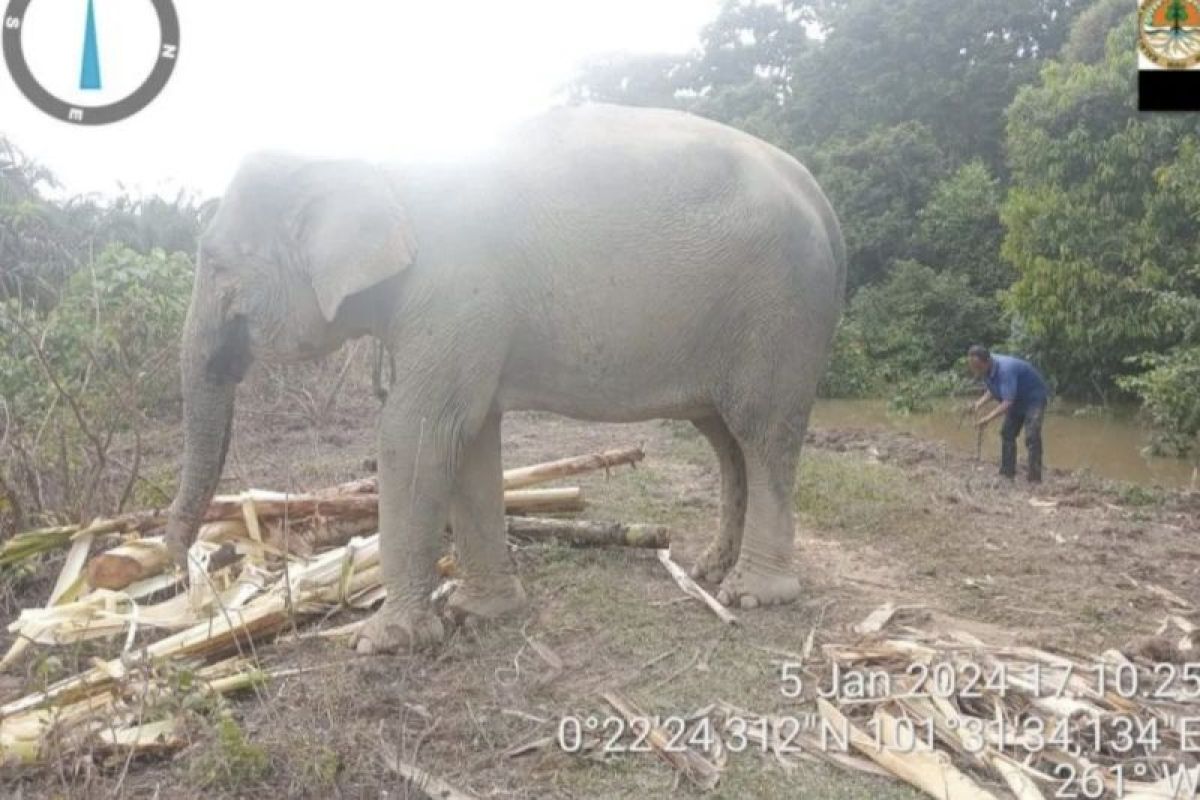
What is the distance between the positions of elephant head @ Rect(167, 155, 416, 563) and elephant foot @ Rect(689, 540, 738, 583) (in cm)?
219

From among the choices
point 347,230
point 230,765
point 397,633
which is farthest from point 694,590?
point 230,765

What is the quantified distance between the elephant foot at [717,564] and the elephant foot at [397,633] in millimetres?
1645

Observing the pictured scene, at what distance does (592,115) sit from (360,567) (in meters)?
2.46

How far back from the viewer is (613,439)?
11008mm

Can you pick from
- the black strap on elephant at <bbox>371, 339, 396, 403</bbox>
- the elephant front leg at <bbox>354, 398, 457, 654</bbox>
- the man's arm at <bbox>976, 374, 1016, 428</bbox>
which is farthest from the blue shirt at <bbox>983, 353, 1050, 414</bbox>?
the elephant front leg at <bbox>354, 398, 457, 654</bbox>

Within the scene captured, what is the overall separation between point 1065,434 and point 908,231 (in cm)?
1007

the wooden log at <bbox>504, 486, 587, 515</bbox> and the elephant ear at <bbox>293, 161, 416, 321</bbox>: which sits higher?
the elephant ear at <bbox>293, 161, 416, 321</bbox>

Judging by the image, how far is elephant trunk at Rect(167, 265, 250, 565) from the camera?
4520 mm

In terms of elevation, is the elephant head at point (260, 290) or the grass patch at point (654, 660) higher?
the elephant head at point (260, 290)

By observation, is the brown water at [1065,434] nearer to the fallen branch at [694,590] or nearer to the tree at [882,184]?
the tree at [882,184]

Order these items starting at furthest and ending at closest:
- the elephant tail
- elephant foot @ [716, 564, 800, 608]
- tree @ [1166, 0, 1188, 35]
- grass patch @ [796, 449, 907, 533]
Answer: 1. tree @ [1166, 0, 1188, 35]
2. grass patch @ [796, 449, 907, 533]
3. the elephant tail
4. elephant foot @ [716, 564, 800, 608]
